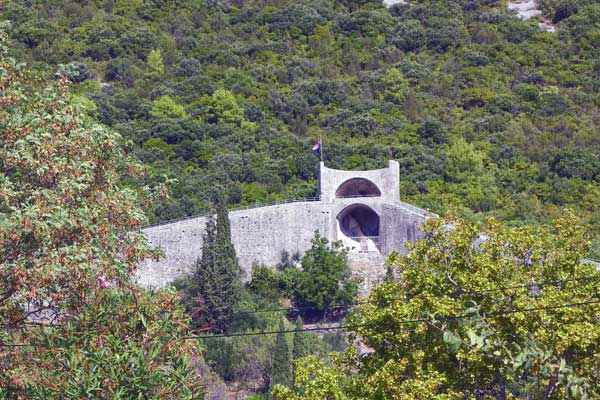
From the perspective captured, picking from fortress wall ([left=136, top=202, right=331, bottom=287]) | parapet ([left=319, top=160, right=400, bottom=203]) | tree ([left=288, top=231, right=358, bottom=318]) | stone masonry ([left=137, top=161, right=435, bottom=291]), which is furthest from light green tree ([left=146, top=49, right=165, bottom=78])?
tree ([left=288, top=231, right=358, bottom=318])

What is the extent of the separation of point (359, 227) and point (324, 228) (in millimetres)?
2619

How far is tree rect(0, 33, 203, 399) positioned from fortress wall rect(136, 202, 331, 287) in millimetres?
21903

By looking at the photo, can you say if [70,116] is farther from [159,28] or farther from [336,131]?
[159,28]

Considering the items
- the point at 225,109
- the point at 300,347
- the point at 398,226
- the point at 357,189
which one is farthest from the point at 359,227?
the point at 225,109

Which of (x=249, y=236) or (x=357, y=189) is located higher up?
(x=249, y=236)

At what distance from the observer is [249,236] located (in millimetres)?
40719

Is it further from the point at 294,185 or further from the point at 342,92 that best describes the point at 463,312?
the point at 342,92

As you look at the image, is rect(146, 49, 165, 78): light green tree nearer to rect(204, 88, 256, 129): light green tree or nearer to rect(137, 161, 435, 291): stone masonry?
rect(204, 88, 256, 129): light green tree

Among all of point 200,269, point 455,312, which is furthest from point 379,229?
point 455,312

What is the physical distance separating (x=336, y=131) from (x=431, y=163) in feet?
31.1

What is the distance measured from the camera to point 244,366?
35.3 metres

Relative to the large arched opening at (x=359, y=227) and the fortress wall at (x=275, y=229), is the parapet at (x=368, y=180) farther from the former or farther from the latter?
Result: the fortress wall at (x=275, y=229)

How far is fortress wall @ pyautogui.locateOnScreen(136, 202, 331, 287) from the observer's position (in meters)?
38.8

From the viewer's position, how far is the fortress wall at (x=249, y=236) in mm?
38812
